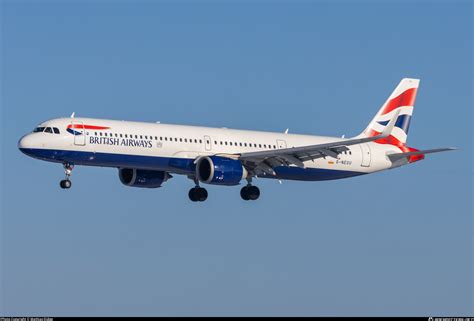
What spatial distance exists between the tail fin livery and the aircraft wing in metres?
10.4

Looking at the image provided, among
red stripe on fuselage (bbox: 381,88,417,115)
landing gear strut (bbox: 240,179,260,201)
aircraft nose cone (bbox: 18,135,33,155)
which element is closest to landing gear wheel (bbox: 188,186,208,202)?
landing gear strut (bbox: 240,179,260,201)

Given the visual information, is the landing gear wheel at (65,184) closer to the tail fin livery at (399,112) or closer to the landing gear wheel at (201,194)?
the landing gear wheel at (201,194)

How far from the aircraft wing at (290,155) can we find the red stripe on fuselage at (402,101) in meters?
11.5

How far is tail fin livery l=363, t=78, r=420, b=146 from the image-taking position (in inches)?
3812

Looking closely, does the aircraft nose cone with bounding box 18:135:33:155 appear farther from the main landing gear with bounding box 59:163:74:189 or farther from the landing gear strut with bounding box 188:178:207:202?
the landing gear strut with bounding box 188:178:207:202

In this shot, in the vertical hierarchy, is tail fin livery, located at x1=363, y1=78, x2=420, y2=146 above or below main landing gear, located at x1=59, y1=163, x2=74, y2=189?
above

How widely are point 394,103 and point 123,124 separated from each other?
25.1 m

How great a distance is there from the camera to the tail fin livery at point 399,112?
318 feet

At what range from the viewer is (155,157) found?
82625 millimetres

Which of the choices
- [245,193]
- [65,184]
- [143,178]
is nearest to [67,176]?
[65,184]

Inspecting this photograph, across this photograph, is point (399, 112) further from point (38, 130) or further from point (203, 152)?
point (38, 130)

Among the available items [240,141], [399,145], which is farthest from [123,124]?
[399,145]

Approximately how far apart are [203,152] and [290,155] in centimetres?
596

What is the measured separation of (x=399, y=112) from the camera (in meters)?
97.9
